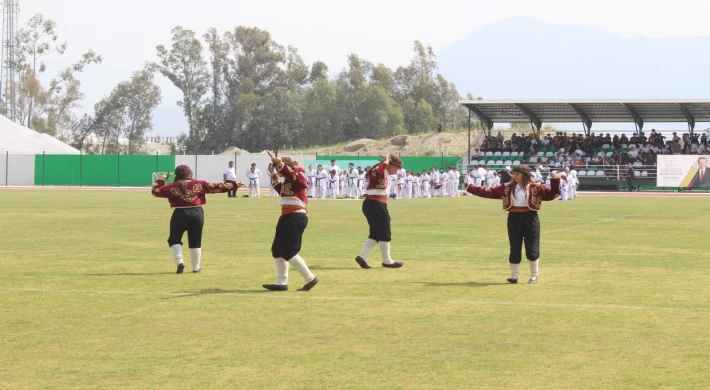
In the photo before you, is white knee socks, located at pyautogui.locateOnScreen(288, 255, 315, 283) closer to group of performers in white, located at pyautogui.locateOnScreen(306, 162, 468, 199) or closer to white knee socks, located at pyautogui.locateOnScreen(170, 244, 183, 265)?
white knee socks, located at pyautogui.locateOnScreen(170, 244, 183, 265)

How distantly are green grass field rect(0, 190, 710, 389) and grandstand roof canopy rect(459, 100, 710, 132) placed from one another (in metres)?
46.6

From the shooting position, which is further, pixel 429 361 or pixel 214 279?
pixel 214 279

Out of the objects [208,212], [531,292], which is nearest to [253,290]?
[531,292]

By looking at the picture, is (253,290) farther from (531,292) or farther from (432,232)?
(432,232)

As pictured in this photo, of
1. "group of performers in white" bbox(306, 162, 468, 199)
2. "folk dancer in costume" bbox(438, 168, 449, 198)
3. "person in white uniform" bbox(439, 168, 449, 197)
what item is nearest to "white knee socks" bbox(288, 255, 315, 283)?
"group of performers in white" bbox(306, 162, 468, 199)

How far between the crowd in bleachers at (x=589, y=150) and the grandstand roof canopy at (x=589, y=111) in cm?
121

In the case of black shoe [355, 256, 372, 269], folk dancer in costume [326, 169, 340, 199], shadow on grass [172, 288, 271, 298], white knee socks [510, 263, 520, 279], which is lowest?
shadow on grass [172, 288, 271, 298]

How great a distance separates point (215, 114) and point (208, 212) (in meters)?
79.7

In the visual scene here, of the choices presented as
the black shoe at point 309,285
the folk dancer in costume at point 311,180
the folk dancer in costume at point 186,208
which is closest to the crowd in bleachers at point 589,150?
the folk dancer in costume at point 311,180

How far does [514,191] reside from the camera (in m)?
14.8


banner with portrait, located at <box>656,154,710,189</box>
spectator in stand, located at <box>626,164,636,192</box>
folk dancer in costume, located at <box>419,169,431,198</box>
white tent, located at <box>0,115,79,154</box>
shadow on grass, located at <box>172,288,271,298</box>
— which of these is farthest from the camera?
white tent, located at <box>0,115,79,154</box>

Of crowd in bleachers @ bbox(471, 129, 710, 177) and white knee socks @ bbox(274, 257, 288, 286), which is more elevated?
crowd in bleachers @ bbox(471, 129, 710, 177)

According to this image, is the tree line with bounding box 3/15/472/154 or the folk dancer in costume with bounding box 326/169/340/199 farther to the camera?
the tree line with bounding box 3/15/472/154

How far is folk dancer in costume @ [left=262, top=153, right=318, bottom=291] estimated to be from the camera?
1358 centimetres
